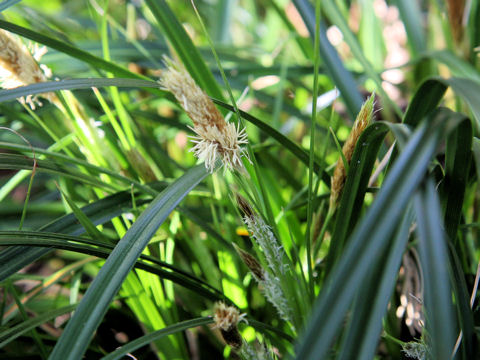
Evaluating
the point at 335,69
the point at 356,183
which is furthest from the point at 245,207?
the point at 335,69

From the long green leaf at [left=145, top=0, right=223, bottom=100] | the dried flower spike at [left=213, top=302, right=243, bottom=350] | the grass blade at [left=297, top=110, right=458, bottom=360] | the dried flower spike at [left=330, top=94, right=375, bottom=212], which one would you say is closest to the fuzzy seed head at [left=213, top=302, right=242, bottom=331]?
the dried flower spike at [left=213, top=302, right=243, bottom=350]

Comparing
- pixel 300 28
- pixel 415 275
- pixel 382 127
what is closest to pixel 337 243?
pixel 382 127

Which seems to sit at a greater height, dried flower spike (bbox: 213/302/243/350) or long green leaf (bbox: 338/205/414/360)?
long green leaf (bbox: 338/205/414/360)

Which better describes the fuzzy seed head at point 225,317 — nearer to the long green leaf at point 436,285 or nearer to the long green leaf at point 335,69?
the long green leaf at point 436,285

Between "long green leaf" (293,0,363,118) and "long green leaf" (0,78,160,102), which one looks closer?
"long green leaf" (0,78,160,102)

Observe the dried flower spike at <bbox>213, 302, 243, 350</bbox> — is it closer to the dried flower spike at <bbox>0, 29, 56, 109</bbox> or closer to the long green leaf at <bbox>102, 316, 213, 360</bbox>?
the long green leaf at <bbox>102, 316, 213, 360</bbox>

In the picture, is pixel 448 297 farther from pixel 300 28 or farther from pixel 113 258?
pixel 300 28
